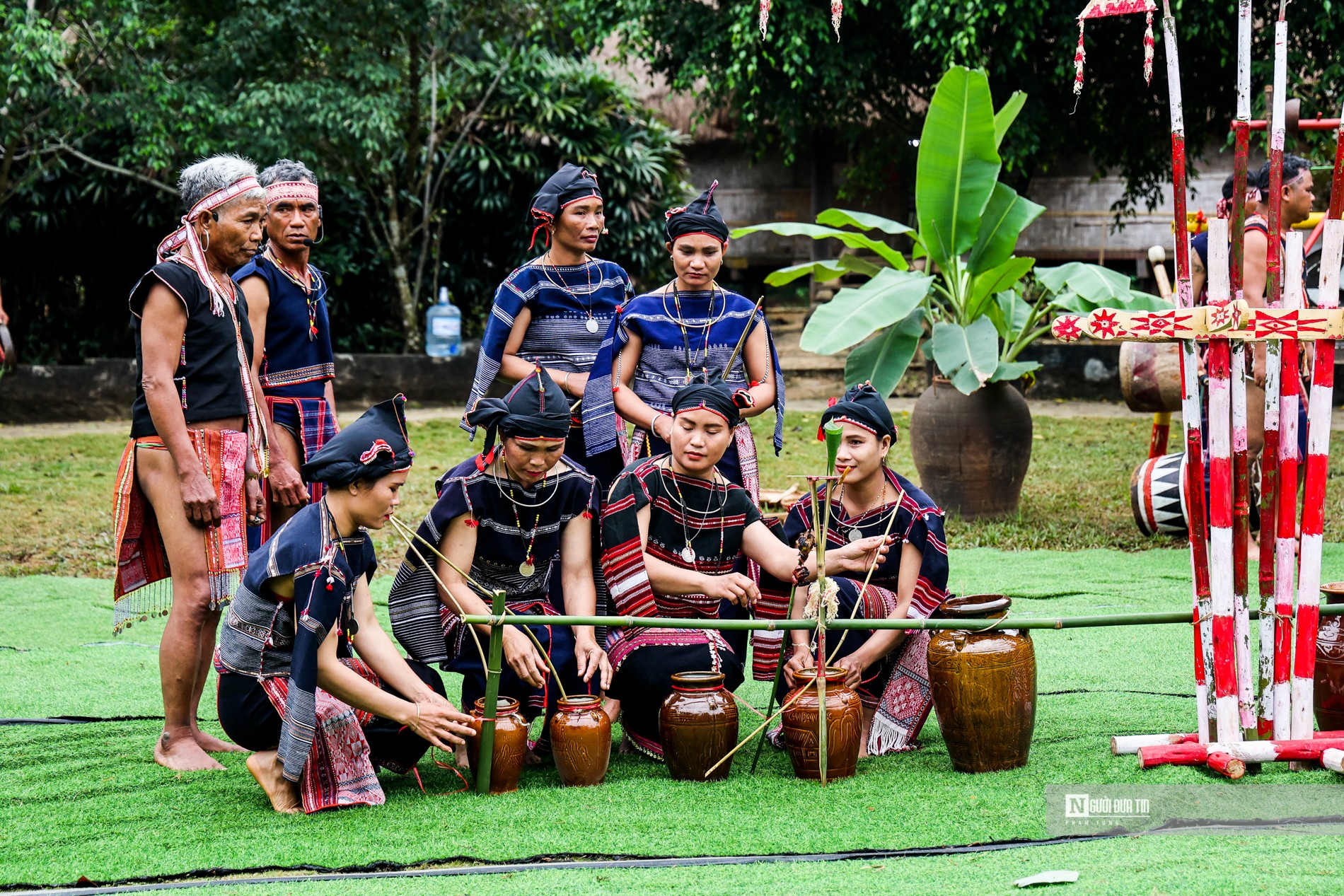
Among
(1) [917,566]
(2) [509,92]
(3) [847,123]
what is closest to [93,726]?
(1) [917,566]

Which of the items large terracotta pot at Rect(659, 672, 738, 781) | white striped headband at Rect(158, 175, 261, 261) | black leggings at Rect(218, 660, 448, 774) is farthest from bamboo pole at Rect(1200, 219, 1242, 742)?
white striped headband at Rect(158, 175, 261, 261)

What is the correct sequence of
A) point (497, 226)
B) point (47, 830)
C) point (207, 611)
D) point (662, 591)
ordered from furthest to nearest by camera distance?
point (497, 226) → point (662, 591) → point (207, 611) → point (47, 830)

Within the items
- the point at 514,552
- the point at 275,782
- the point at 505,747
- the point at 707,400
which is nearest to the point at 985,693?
the point at 707,400

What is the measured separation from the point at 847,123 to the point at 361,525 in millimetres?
10477

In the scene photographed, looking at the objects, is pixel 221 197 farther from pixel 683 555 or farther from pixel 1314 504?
pixel 1314 504

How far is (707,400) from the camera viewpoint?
12.6ft

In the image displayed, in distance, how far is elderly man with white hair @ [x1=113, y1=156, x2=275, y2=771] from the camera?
11.9 ft

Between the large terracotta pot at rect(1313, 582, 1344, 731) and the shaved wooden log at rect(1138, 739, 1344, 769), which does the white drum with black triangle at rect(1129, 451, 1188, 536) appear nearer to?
the large terracotta pot at rect(1313, 582, 1344, 731)

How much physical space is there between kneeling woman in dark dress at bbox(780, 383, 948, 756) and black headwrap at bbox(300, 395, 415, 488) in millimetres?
1201

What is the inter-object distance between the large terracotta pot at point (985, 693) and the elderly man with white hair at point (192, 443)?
195 cm

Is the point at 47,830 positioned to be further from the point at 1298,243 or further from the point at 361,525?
the point at 1298,243

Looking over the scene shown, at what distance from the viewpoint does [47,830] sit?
10.5 feet

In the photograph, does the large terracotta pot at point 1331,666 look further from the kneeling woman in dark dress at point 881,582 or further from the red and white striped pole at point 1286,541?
the kneeling woman in dark dress at point 881,582

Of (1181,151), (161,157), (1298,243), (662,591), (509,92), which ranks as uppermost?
(509,92)
